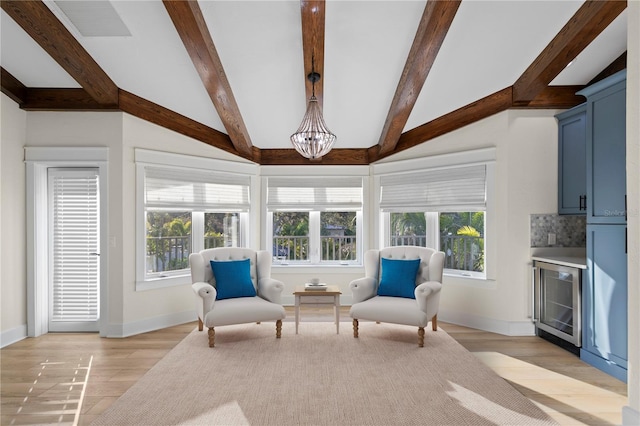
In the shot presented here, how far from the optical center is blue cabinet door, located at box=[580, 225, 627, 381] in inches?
117

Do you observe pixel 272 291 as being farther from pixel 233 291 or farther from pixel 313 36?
pixel 313 36

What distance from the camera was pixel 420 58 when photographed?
3270 millimetres

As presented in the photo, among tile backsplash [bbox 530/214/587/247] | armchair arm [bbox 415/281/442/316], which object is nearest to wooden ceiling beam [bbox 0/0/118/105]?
armchair arm [bbox 415/281/442/316]

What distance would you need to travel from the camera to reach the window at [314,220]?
558cm

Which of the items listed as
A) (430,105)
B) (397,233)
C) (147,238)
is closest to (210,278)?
(147,238)

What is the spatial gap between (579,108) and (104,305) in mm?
5453

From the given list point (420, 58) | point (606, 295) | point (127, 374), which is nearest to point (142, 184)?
point (127, 374)

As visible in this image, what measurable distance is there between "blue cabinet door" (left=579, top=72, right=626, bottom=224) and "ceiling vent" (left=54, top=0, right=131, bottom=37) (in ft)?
13.3

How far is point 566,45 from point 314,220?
3691 mm

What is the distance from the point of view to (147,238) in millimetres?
4438

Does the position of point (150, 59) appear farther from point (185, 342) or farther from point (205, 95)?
point (185, 342)

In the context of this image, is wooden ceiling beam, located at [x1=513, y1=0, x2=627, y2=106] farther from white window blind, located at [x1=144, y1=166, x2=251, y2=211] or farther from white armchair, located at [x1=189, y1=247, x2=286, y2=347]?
white window blind, located at [x1=144, y1=166, x2=251, y2=211]

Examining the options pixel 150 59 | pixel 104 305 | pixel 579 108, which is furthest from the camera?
pixel 104 305

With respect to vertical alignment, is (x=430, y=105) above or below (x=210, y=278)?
above
